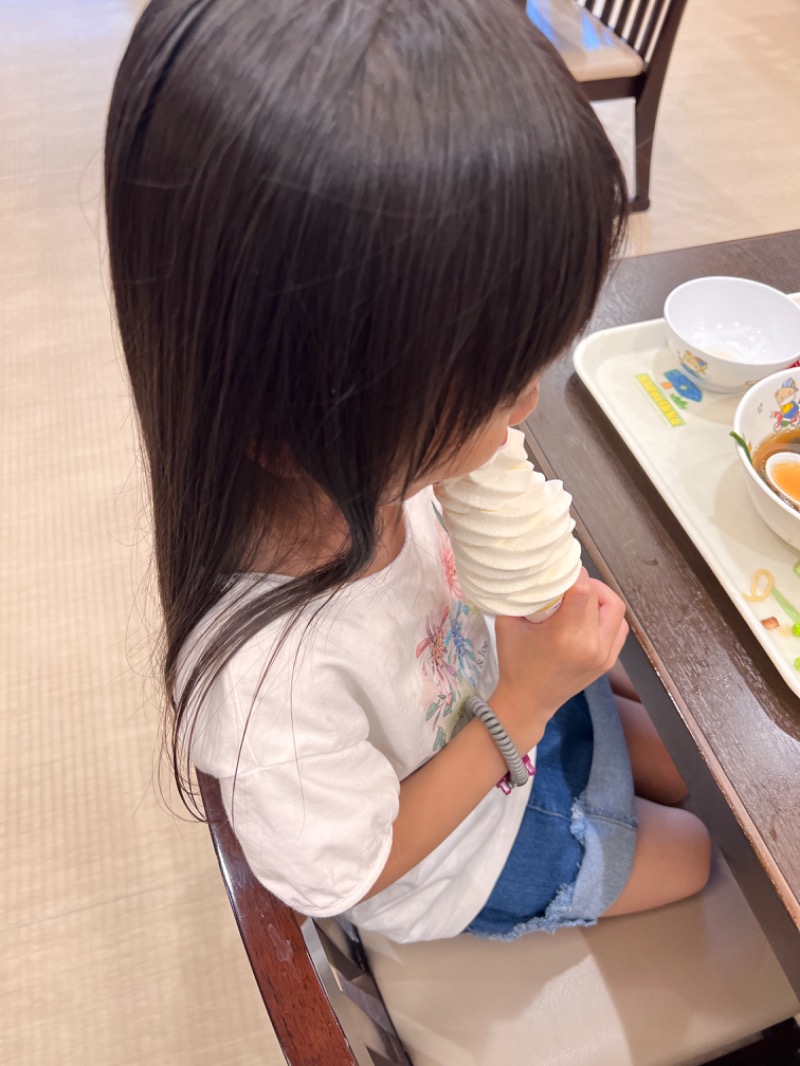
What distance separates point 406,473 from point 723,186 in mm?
2469

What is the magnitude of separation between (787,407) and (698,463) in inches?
3.9

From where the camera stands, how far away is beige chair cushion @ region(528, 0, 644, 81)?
6.73 feet

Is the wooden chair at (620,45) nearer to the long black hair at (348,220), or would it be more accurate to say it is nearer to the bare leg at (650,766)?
the bare leg at (650,766)

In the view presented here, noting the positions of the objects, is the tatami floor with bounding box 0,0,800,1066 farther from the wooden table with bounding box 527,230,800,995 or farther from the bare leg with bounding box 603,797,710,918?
the bare leg with bounding box 603,797,710,918

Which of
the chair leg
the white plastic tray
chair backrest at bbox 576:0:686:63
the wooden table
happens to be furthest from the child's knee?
chair backrest at bbox 576:0:686:63

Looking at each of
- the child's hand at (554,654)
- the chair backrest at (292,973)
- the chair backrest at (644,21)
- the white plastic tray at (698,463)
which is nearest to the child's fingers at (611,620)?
the child's hand at (554,654)

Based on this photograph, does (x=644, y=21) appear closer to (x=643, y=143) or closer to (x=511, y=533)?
(x=643, y=143)

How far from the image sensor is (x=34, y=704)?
56.2 inches

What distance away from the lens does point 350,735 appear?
21.3 inches

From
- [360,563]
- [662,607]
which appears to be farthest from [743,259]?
[360,563]

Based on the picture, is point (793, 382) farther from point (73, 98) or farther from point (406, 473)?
point (73, 98)

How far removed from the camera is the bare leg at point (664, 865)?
74 cm

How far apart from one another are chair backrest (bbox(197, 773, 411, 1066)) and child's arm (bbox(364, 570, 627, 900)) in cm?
12

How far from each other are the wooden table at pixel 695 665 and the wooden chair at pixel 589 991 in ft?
0.35
